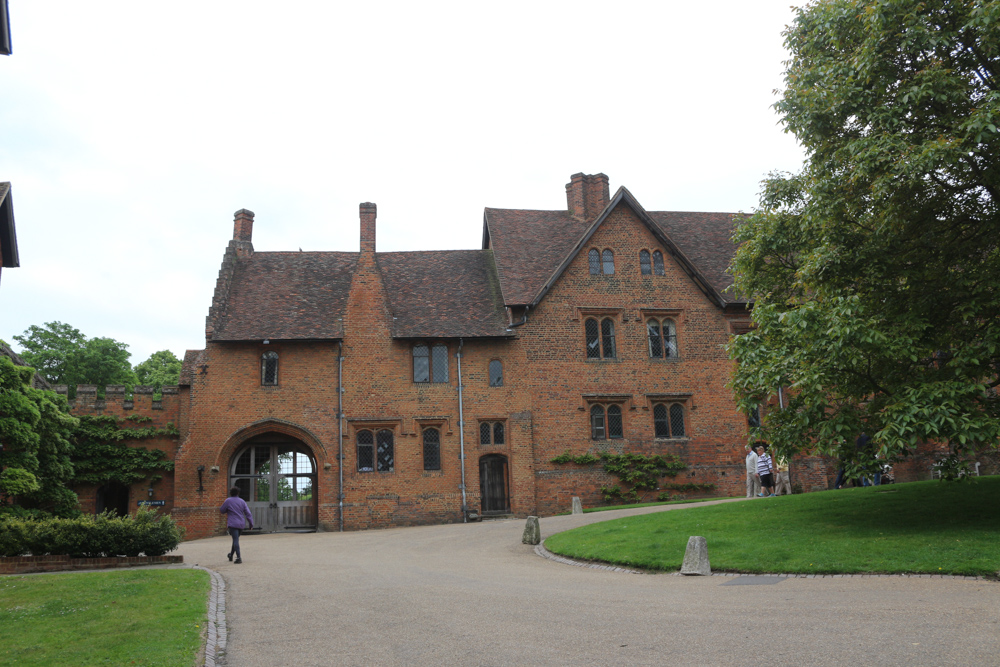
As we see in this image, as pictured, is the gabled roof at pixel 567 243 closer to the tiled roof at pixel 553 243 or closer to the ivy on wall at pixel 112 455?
the tiled roof at pixel 553 243

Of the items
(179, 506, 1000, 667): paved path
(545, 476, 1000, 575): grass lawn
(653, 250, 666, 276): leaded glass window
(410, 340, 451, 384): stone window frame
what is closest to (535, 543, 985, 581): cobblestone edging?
(545, 476, 1000, 575): grass lawn

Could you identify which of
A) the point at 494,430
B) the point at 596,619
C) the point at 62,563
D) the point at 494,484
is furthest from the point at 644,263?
the point at 596,619

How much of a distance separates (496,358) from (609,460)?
5954 mm

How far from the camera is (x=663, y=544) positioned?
15.0m

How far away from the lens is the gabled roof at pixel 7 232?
20.2 meters

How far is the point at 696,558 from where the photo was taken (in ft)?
43.1

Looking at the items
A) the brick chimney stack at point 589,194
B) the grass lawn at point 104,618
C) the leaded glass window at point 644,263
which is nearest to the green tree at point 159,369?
A: the brick chimney stack at point 589,194

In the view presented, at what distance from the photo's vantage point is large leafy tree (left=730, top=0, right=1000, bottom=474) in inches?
515

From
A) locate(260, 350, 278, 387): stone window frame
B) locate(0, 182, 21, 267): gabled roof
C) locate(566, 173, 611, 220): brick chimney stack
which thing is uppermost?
locate(566, 173, 611, 220): brick chimney stack

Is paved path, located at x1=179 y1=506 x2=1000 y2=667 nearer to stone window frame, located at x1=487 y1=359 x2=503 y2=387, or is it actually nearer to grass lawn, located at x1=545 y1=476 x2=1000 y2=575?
grass lawn, located at x1=545 y1=476 x2=1000 y2=575

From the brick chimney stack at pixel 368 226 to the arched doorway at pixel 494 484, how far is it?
10.1 m

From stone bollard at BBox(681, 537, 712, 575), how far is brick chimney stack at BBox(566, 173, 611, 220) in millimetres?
23392

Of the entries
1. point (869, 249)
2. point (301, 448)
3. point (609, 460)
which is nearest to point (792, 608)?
point (869, 249)

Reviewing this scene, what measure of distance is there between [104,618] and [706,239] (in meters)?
30.6
